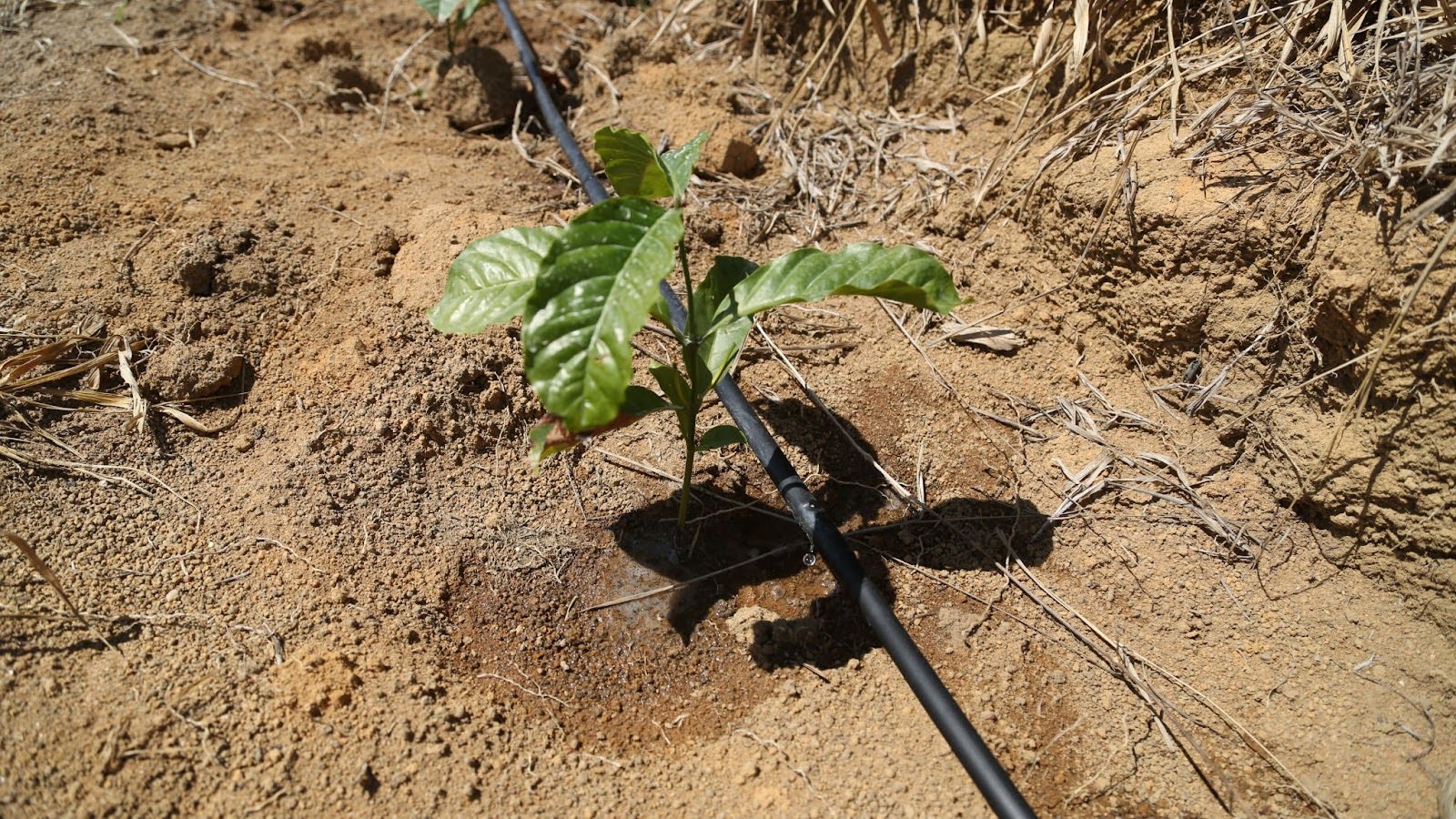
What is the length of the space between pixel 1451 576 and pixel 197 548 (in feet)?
9.14

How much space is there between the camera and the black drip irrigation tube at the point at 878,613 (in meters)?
1.71

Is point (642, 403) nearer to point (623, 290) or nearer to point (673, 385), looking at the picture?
point (673, 385)

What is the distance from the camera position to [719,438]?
199cm

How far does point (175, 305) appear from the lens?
7.63 ft

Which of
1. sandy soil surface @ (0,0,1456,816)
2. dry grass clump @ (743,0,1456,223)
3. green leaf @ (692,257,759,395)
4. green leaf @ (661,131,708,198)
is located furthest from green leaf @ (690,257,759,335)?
dry grass clump @ (743,0,1456,223)

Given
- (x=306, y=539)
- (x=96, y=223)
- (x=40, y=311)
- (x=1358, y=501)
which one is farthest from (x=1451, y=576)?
(x=96, y=223)

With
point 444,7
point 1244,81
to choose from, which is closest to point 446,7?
point 444,7

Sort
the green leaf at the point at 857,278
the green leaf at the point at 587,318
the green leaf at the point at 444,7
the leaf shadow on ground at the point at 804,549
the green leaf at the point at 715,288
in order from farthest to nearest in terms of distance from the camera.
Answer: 1. the green leaf at the point at 444,7
2. the leaf shadow on ground at the point at 804,549
3. the green leaf at the point at 715,288
4. the green leaf at the point at 857,278
5. the green leaf at the point at 587,318

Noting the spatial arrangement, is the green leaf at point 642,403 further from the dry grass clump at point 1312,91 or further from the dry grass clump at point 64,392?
the dry grass clump at point 1312,91

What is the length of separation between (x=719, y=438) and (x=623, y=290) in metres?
0.58

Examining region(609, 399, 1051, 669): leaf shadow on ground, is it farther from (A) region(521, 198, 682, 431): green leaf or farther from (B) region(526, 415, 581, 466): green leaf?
(A) region(521, 198, 682, 431): green leaf

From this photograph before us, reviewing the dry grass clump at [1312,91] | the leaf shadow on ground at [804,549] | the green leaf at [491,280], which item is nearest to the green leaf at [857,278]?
the green leaf at [491,280]

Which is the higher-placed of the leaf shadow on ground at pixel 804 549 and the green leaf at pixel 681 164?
the green leaf at pixel 681 164

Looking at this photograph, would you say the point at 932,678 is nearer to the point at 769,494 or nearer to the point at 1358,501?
the point at 769,494
